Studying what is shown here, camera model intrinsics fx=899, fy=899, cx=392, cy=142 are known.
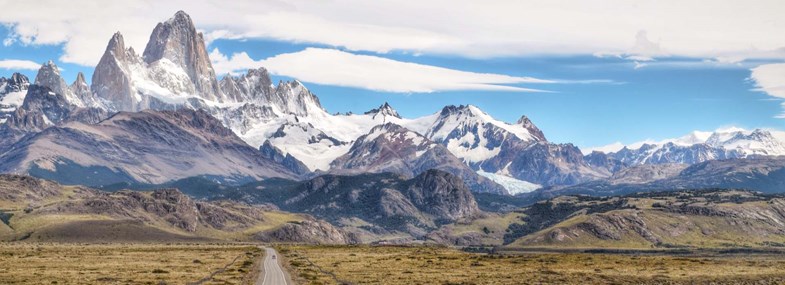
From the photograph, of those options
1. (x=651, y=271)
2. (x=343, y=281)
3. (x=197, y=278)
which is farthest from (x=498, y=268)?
(x=197, y=278)

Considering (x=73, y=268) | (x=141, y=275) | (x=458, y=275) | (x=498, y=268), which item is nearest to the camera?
(x=141, y=275)

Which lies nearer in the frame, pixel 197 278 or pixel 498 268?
pixel 197 278

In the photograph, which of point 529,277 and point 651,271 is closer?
point 529,277

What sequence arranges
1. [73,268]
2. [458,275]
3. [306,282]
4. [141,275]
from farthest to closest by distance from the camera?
[73,268]
[458,275]
[141,275]
[306,282]

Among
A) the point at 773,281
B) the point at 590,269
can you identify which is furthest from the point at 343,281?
the point at 773,281

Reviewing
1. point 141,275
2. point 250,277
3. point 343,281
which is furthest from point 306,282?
point 141,275

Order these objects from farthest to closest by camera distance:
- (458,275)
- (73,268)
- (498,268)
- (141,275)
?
(498,268), (73,268), (458,275), (141,275)

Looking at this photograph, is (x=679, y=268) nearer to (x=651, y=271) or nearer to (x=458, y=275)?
(x=651, y=271)

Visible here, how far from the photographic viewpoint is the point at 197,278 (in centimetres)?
15838

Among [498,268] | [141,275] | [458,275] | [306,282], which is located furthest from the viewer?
[498,268]

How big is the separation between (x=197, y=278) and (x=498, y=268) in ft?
232

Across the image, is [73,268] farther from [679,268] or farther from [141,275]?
[679,268]

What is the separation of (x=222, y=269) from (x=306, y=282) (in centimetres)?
4296

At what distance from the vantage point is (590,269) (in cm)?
19538
